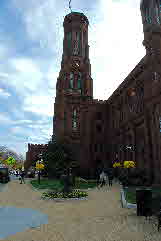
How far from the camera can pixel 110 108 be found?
39188mm

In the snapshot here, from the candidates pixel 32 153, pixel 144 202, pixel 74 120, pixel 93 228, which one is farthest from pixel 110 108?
pixel 93 228

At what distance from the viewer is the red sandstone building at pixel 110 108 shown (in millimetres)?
22391

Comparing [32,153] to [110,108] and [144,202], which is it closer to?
[110,108]

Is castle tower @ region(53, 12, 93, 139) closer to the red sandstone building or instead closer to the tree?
the red sandstone building

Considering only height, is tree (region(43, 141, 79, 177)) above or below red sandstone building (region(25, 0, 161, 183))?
below

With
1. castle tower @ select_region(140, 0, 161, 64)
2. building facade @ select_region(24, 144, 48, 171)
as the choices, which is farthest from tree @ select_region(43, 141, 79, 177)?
castle tower @ select_region(140, 0, 161, 64)

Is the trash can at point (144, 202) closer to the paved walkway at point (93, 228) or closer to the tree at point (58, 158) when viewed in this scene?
the paved walkway at point (93, 228)

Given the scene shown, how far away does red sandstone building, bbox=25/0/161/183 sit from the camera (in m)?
22.4

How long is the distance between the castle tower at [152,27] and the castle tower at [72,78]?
46.4ft

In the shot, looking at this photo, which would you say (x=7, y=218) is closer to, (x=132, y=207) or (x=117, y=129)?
(x=132, y=207)

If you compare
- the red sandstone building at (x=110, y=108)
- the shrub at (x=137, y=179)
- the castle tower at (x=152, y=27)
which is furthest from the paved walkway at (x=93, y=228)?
the castle tower at (x=152, y=27)

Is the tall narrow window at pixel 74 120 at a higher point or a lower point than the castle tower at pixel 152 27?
lower

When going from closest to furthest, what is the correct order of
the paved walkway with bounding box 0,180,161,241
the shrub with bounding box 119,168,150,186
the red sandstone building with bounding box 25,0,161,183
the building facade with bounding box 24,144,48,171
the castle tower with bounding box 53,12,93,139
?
1. the paved walkway with bounding box 0,180,161,241
2. the shrub with bounding box 119,168,150,186
3. the red sandstone building with bounding box 25,0,161,183
4. the castle tower with bounding box 53,12,93,139
5. the building facade with bounding box 24,144,48,171

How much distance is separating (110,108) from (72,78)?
1166cm
